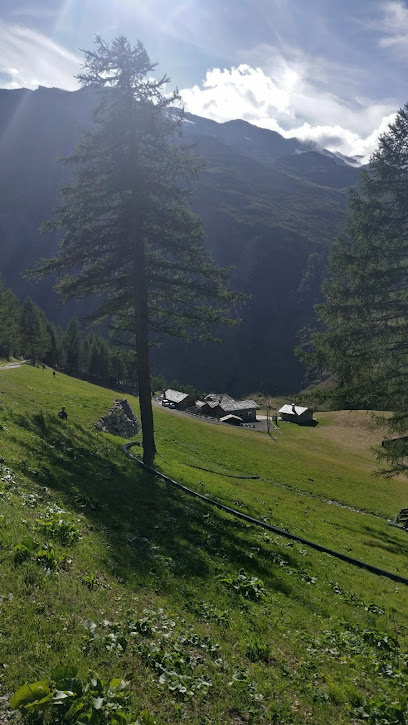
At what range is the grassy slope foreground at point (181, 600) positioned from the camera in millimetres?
5723

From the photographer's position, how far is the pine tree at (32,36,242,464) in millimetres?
18172

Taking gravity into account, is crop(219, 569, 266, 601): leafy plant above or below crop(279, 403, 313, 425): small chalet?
above

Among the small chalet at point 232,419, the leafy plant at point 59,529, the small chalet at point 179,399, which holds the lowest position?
the small chalet at point 232,419

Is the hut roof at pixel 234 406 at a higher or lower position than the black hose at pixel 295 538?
lower

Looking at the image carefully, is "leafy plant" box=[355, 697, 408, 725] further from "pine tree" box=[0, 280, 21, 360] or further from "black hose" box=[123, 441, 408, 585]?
"pine tree" box=[0, 280, 21, 360]

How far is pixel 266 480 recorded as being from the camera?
30109 mm

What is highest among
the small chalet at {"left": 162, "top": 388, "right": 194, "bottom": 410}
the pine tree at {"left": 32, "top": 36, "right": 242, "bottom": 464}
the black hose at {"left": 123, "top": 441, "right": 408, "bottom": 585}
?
the pine tree at {"left": 32, "top": 36, "right": 242, "bottom": 464}

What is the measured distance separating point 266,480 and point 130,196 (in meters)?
21.7

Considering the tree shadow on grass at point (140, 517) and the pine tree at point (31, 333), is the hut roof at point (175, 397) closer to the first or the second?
the pine tree at point (31, 333)

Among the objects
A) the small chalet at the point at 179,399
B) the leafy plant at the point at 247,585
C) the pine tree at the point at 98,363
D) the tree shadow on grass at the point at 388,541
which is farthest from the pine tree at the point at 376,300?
the pine tree at the point at 98,363

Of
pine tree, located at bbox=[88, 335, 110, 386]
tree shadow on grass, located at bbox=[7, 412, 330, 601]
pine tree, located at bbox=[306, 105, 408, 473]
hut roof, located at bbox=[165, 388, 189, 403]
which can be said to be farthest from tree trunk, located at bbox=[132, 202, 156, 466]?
pine tree, located at bbox=[88, 335, 110, 386]

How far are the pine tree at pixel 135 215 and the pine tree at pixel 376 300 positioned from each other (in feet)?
22.6

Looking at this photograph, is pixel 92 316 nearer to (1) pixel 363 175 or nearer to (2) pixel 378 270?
(2) pixel 378 270

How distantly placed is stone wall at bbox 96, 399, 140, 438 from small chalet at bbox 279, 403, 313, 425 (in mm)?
72577
